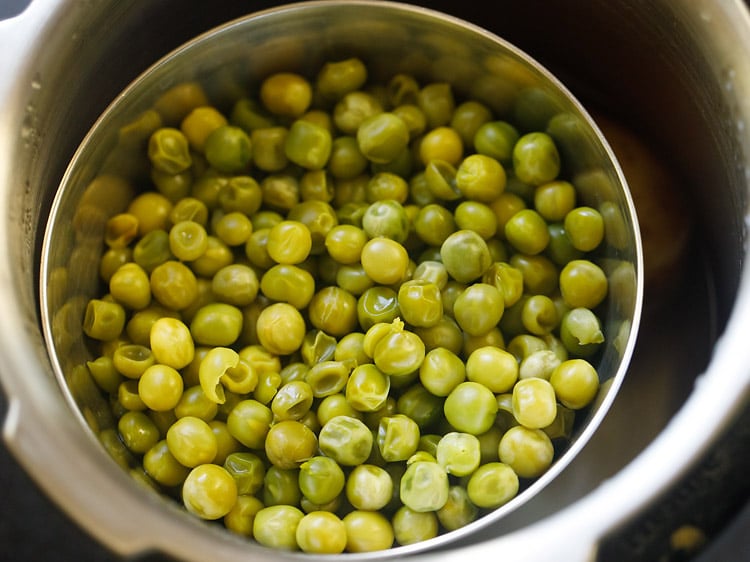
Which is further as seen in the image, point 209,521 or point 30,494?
point 209,521

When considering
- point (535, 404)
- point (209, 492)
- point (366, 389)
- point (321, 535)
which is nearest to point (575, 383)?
point (535, 404)

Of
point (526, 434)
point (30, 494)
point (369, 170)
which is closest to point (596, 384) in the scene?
point (526, 434)

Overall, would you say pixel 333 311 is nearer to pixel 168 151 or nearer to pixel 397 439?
pixel 397 439

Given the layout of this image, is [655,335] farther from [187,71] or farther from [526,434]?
[187,71]

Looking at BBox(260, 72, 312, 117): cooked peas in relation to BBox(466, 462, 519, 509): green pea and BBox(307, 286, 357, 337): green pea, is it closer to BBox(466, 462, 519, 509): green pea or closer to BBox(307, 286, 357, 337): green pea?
BBox(307, 286, 357, 337): green pea

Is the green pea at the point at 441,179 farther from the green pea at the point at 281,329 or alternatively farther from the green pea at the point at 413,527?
the green pea at the point at 413,527

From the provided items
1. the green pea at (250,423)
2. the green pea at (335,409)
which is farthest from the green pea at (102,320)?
the green pea at (335,409)

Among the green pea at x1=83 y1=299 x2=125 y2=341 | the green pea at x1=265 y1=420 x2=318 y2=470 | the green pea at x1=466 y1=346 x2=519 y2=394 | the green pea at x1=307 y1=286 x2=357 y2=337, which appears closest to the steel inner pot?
the green pea at x1=83 y1=299 x2=125 y2=341
